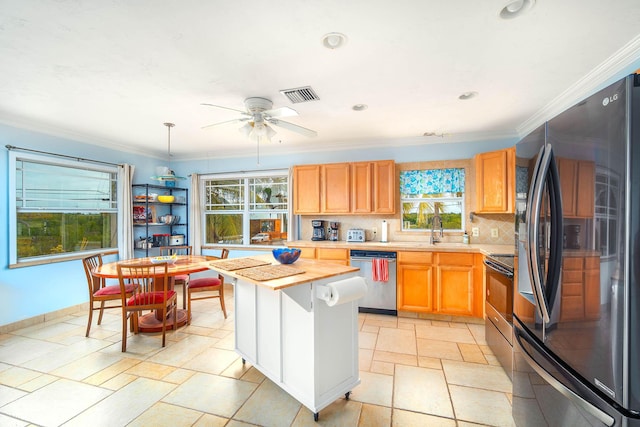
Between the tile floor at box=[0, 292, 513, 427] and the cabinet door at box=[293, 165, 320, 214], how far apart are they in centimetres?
208

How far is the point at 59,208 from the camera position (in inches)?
155

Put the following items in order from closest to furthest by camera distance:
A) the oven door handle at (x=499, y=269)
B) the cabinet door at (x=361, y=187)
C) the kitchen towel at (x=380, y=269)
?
the oven door handle at (x=499, y=269)
the kitchen towel at (x=380, y=269)
the cabinet door at (x=361, y=187)

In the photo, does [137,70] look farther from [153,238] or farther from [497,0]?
[153,238]

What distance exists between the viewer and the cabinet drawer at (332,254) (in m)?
4.07

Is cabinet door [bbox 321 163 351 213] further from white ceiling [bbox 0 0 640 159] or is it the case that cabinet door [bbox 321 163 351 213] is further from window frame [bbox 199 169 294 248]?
white ceiling [bbox 0 0 640 159]

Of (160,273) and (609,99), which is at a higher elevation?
(609,99)

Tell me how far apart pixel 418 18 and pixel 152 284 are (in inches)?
149

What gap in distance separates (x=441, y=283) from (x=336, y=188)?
1.97 m

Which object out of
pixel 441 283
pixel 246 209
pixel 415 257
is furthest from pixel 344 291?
pixel 246 209

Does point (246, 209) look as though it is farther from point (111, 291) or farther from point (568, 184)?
point (568, 184)

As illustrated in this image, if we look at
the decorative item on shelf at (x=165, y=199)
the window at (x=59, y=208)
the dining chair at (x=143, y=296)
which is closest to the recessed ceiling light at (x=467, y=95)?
the dining chair at (x=143, y=296)

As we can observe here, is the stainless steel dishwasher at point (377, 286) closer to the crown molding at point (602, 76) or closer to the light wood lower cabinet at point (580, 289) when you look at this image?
the crown molding at point (602, 76)

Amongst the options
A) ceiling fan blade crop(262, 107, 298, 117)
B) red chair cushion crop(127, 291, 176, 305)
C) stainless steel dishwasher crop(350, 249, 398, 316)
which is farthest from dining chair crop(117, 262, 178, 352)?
stainless steel dishwasher crop(350, 249, 398, 316)

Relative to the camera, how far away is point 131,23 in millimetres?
Answer: 1744
